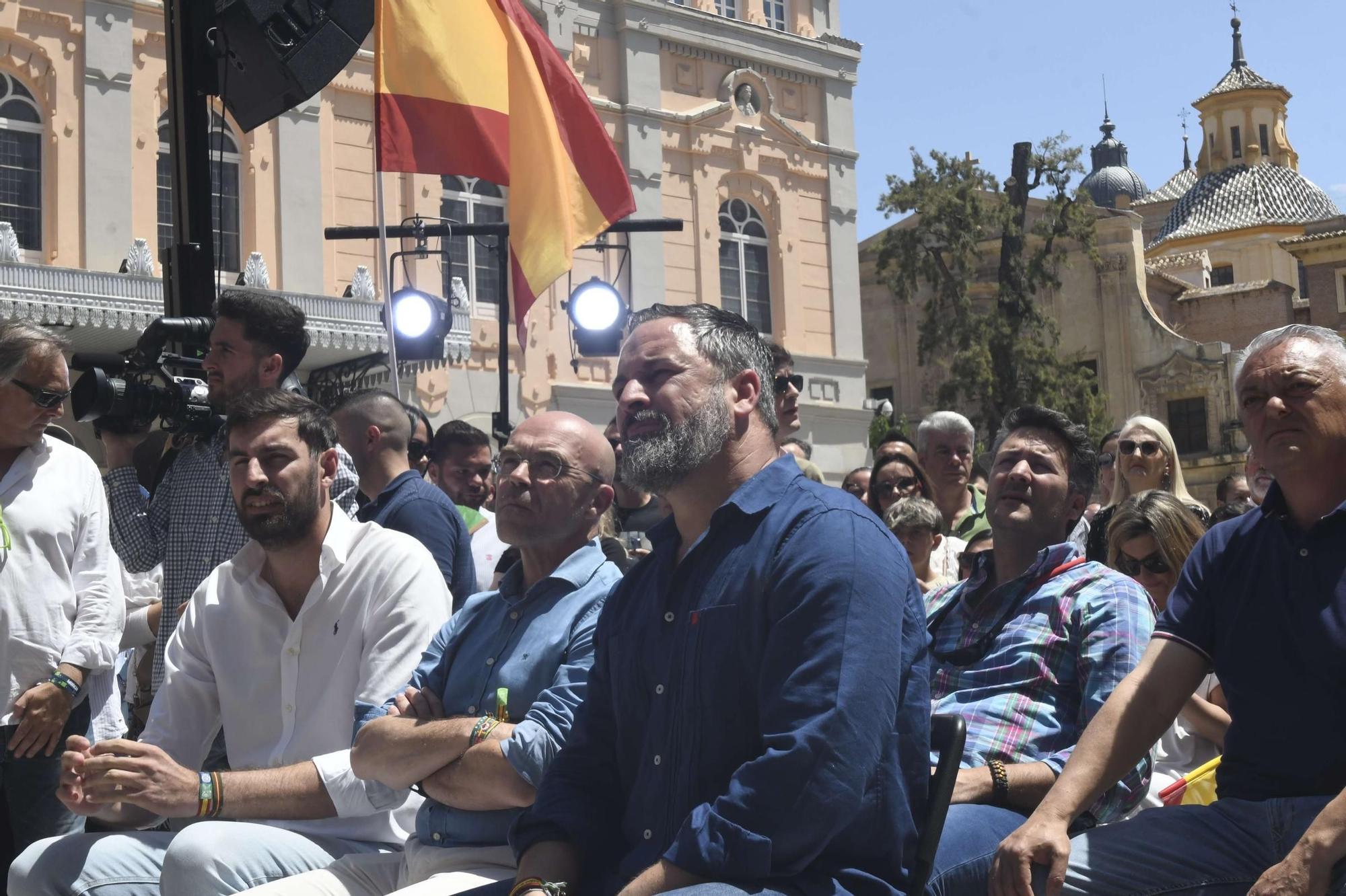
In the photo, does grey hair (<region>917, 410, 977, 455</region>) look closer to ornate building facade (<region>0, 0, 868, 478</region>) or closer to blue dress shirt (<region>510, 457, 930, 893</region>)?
ornate building facade (<region>0, 0, 868, 478</region>)

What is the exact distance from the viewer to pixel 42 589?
5199mm

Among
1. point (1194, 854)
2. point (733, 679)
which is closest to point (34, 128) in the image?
point (733, 679)

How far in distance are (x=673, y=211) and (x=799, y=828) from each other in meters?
22.6

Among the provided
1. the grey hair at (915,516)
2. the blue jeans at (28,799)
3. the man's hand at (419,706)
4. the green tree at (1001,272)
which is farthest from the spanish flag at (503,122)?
the green tree at (1001,272)

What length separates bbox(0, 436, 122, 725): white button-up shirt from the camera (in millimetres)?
5125

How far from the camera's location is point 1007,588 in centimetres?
439

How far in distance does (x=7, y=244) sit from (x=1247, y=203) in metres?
62.8

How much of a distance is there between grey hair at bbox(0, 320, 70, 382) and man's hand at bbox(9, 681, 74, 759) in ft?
3.49

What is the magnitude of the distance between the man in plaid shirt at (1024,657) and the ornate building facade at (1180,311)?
1278 inches

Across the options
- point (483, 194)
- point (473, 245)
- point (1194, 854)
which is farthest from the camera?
point (483, 194)

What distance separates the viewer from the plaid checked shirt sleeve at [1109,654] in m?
3.99

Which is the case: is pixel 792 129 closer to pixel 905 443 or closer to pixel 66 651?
pixel 905 443

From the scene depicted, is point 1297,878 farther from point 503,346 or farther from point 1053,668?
point 503,346

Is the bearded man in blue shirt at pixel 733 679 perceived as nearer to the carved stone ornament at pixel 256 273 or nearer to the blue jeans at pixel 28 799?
the blue jeans at pixel 28 799
